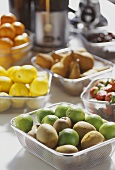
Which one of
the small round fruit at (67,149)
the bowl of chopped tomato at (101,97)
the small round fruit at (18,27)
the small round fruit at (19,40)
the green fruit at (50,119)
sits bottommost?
the bowl of chopped tomato at (101,97)

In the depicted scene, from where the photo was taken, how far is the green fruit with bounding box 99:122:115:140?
3.66ft

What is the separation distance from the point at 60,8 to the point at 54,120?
0.68m

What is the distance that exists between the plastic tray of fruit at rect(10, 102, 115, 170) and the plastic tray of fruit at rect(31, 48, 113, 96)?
304 mm

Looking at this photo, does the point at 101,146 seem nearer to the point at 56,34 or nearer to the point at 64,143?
the point at 64,143

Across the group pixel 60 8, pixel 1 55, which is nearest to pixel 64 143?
pixel 1 55

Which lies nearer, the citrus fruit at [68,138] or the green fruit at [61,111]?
the citrus fruit at [68,138]

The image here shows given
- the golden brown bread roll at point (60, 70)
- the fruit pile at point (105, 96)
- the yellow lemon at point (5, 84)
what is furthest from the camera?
the golden brown bread roll at point (60, 70)

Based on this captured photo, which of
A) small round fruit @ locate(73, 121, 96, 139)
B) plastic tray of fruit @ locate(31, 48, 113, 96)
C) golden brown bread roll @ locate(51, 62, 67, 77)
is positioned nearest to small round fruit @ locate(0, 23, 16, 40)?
plastic tray of fruit @ locate(31, 48, 113, 96)

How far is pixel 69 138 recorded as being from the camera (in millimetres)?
1090

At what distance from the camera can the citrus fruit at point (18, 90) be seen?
1399 millimetres

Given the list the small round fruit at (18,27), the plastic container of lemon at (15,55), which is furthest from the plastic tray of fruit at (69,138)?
the small round fruit at (18,27)

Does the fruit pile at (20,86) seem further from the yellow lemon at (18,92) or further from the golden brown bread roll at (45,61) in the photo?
the golden brown bread roll at (45,61)

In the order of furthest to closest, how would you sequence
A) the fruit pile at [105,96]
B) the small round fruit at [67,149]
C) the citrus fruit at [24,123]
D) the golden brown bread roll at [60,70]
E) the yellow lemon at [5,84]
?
the golden brown bread roll at [60,70], the yellow lemon at [5,84], the fruit pile at [105,96], the citrus fruit at [24,123], the small round fruit at [67,149]

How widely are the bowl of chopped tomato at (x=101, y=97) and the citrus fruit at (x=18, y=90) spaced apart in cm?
15
